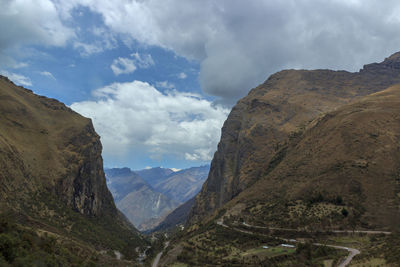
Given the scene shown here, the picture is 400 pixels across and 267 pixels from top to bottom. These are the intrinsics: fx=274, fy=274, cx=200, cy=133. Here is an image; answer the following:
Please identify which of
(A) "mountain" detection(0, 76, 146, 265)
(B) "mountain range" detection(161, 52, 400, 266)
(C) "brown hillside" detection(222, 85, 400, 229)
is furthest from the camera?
(A) "mountain" detection(0, 76, 146, 265)

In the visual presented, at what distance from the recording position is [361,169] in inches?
3617

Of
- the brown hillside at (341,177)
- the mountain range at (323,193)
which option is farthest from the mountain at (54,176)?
the brown hillside at (341,177)

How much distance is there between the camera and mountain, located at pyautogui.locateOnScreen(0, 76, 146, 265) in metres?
93.7

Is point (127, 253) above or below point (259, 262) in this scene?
below

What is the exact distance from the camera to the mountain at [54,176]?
93713 mm

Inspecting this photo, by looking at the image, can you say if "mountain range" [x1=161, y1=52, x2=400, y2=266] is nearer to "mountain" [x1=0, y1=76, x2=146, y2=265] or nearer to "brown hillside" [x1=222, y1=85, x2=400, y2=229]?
"brown hillside" [x1=222, y1=85, x2=400, y2=229]

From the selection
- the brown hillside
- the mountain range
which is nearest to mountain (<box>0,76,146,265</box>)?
the mountain range

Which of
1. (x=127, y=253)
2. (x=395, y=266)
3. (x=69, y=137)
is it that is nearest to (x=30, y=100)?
(x=69, y=137)

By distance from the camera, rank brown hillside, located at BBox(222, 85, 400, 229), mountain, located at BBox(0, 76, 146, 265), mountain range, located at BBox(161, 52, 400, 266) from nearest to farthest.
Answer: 1. mountain range, located at BBox(161, 52, 400, 266)
2. brown hillside, located at BBox(222, 85, 400, 229)
3. mountain, located at BBox(0, 76, 146, 265)

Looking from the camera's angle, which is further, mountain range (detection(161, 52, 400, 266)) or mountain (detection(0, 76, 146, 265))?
mountain (detection(0, 76, 146, 265))

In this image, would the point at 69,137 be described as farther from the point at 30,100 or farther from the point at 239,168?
the point at 239,168

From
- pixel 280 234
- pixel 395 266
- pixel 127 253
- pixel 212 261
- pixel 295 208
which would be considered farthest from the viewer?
pixel 127 253

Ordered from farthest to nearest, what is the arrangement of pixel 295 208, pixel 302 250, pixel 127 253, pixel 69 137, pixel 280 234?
pixel 69 137
pixel 127 253
pixel 295 208
pixel 280 234
pixel 302 250

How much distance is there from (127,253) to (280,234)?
267 ft
